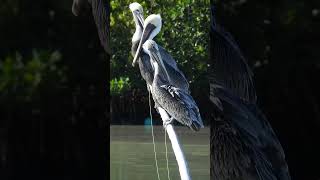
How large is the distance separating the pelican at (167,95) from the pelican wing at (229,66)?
1.20 ft

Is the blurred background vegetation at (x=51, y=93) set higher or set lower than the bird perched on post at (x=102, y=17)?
lower

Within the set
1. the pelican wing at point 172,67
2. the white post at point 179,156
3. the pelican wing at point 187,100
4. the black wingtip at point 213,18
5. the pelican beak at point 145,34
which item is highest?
the black wingtip at point 213,18

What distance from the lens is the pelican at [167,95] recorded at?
20.4 feet

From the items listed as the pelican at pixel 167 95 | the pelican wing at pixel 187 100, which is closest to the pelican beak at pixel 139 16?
the pelican at pixel 167 95

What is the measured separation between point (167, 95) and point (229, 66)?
66 centimetres

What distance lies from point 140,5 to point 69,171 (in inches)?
71.5

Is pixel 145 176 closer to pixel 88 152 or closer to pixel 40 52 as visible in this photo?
pixel 88 152

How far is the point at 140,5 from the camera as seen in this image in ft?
20.6

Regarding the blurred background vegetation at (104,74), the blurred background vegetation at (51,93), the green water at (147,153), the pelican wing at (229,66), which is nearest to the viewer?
the green water at (147,153)

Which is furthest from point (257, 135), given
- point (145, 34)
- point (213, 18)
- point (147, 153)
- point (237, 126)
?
point (145, 34)

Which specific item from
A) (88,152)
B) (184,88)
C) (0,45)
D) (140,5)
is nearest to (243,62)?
(184,88)

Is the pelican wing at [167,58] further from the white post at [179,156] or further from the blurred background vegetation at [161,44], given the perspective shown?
the white post at [179,156]

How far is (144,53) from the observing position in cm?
629

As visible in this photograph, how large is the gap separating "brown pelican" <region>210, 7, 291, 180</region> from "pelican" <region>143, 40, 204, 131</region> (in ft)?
0.87
